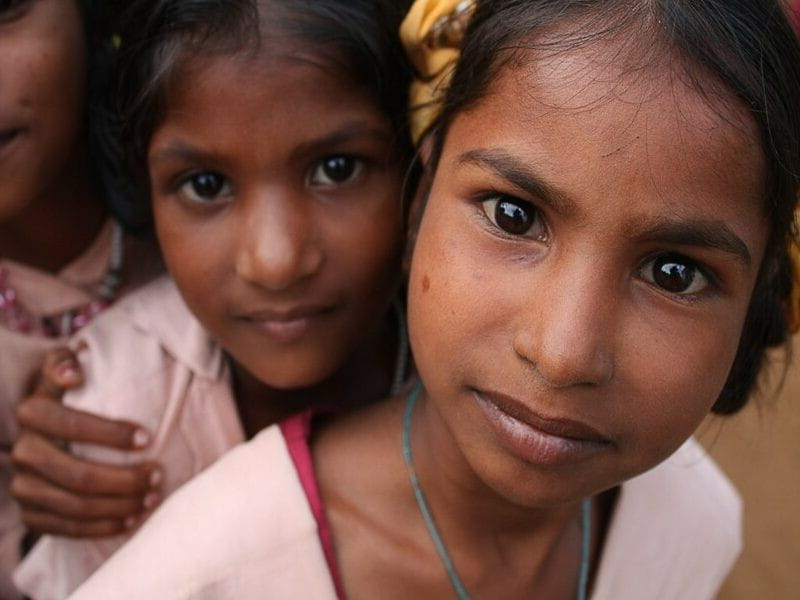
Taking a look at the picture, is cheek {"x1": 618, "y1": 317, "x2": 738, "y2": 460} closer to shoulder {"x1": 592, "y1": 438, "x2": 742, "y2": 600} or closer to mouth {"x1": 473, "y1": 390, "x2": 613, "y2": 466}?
mouth {"x1": 473, "y1": 390, "x2": 613, "y2": 466}

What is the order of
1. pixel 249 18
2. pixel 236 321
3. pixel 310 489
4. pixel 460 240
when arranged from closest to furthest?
pixel 460 240, pixel 310 489, pixel 249 18, pixel 236 321

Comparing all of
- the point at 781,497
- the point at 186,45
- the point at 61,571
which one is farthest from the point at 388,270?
the point at 781,497

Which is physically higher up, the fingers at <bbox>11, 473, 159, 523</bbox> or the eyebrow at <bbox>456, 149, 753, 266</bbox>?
the eyebrow at <bbox>456, 149, 753, 266</bbox>

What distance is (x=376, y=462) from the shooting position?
1365 mm

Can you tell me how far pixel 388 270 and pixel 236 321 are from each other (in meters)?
0.28

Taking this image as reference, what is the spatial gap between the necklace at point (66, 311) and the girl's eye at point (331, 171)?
23.1 inches

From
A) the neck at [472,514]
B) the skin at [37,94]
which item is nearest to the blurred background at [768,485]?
the neck at [472,514]

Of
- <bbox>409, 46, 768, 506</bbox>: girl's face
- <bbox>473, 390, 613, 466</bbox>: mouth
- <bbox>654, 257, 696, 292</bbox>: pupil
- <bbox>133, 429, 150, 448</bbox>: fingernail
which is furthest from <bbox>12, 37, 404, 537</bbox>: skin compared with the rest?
<bbox>654, 257, 696, 292</bbox>: pupil

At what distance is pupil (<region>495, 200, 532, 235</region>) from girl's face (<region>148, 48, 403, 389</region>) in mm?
432

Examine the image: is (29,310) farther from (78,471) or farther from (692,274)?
(692,274)

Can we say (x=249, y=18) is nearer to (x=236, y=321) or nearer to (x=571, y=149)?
(x=236, y=321)

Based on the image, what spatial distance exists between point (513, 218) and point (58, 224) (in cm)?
113

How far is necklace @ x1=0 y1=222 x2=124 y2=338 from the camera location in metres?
1.83

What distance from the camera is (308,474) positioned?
4.23 feet
